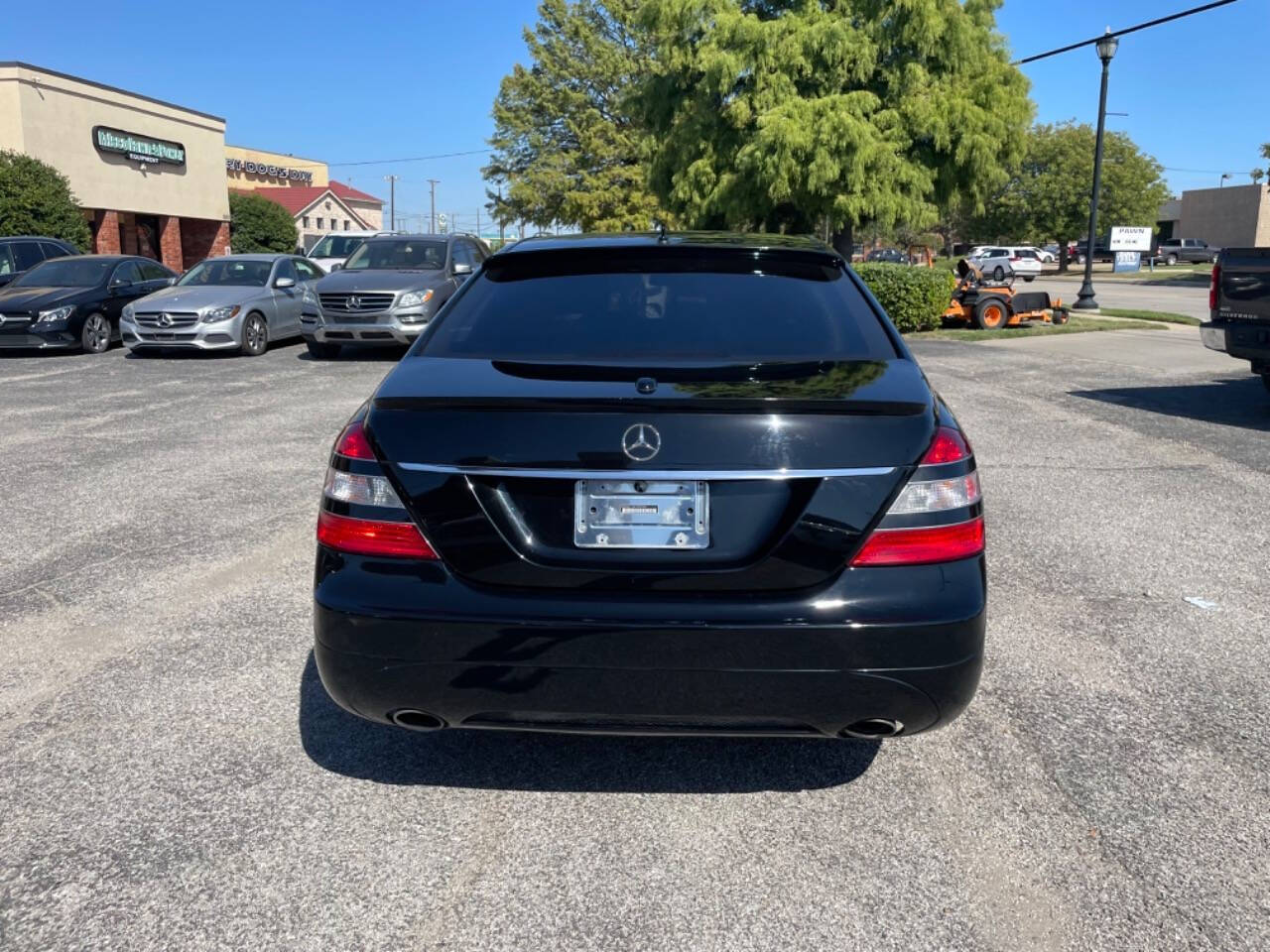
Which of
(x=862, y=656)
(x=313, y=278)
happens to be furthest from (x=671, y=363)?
(x=313, y=278)

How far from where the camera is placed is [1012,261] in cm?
5247

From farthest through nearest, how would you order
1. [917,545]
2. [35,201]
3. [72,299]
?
[35,201] → [72,299] → [917,545]

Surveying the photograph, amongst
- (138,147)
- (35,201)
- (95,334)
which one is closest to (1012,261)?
(138,147)

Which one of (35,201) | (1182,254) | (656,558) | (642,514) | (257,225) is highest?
(257,225)

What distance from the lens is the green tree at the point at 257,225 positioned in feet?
157

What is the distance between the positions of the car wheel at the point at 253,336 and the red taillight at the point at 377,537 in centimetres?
1324

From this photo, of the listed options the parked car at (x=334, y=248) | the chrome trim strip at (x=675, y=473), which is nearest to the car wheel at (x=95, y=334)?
the parked car at (x=334, y=248)

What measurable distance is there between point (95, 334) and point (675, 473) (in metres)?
15.4

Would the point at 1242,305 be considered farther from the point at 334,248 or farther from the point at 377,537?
the point at 334,248

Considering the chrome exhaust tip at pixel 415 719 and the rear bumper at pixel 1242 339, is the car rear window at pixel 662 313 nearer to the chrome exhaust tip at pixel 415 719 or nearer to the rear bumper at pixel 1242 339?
the chrome exhaust tip at pixel 415 719

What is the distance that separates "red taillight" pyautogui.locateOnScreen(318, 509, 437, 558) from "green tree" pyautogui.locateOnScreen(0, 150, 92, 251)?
29553 millimetres

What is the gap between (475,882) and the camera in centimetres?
270

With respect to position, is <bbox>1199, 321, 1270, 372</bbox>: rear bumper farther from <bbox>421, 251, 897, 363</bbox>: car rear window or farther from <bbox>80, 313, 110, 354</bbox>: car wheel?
<bbox>80, 313, 110, 354</bbox>: car wheel

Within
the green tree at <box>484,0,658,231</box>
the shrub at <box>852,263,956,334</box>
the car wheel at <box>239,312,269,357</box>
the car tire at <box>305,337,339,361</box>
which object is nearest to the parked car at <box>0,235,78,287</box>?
the car wheel at <box>239,312,269,357</box>
